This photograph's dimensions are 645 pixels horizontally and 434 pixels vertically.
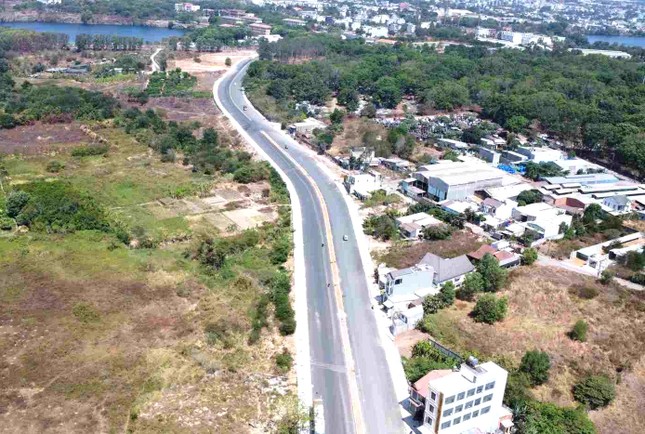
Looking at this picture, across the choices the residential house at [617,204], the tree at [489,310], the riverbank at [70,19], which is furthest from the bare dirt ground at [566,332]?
the riverbank at [70,19]

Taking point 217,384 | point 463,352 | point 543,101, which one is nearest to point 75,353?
point 217,384

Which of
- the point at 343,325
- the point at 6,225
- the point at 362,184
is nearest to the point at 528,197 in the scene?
the point at 362,184

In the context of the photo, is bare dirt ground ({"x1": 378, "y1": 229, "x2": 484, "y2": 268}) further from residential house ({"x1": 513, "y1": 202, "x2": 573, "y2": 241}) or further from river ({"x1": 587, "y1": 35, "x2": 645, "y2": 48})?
river ({"x1": 587, "y1": 35, "x2": 645, "y2": 48})

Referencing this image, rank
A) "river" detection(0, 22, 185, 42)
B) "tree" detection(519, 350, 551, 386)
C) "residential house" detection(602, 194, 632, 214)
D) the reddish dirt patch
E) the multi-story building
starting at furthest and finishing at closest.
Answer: "river" detection(0, 22, 185, 42), the reddish dirt patch, "residential house" detection(602, 194, 632, 214), "tree" detection(519, 350, 551, 386), the multi-story building

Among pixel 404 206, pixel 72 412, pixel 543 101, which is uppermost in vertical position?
pixel 543 101

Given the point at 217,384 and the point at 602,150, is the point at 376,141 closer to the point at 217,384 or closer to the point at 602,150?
the point at 602,150

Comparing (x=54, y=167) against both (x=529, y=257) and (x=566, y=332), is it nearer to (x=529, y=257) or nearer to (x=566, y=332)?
(x=529, y=257)

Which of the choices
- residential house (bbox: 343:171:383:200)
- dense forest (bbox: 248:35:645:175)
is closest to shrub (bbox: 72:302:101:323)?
residential house (bbox: 343:171:383:200)
